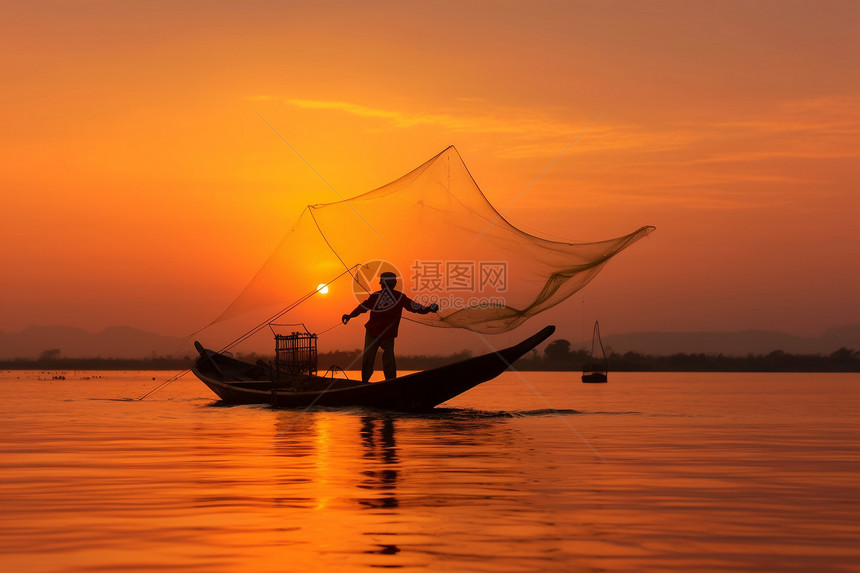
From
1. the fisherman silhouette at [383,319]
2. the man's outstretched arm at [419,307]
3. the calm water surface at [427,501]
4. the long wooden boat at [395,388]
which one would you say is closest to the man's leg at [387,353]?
the fisherman silhouette at [383,319]

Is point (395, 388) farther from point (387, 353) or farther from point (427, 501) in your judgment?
point (427, 501)

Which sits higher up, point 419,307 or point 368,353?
point 419,307

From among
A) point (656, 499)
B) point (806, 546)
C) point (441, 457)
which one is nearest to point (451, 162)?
point (441, 457)

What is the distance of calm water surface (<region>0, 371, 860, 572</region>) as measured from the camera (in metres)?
7.82

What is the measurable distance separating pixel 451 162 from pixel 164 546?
1373cm

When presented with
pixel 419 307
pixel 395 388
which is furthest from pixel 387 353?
pixel 419 307

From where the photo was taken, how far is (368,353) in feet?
80.4

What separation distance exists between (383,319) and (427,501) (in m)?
14.0

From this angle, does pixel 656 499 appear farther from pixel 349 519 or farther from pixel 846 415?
pixel 846 415

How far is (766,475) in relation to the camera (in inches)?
533

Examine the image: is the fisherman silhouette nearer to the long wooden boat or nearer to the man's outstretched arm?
the man's outstretched arm

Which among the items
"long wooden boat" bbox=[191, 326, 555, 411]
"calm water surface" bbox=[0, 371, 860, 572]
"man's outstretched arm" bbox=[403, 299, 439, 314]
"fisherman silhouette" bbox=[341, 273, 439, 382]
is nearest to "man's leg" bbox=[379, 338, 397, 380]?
"fisherman silhouette" bbox=[341, 273, 439, 382]

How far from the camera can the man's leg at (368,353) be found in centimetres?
2444

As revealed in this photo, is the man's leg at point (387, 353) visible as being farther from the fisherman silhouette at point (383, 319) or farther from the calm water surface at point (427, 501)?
the calm water surface at point (427, 501)
